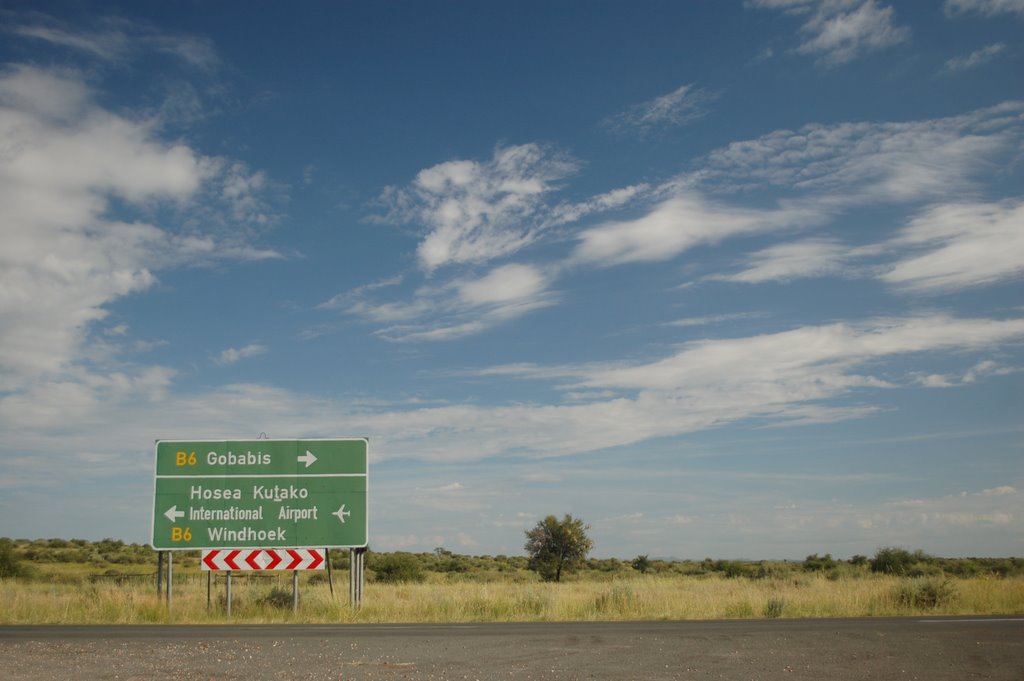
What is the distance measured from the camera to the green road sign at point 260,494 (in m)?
24.0

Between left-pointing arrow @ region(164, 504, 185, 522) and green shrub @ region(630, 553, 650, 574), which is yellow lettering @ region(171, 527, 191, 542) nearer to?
left-pointing arrow @ region(164, 504, 185, 522)

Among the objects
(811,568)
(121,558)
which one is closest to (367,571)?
(121,558)

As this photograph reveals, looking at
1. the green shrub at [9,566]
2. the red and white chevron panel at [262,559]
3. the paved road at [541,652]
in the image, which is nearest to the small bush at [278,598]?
the red and white chevron panel at [262,559]

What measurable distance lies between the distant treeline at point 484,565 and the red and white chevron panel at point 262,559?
18.9 metres

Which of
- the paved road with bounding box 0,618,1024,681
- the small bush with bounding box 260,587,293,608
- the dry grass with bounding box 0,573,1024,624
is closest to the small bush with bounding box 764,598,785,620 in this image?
the dry grass with bounding box 0,573,1024,624

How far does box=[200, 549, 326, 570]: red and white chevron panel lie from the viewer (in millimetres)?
23703

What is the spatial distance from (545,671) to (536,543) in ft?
132

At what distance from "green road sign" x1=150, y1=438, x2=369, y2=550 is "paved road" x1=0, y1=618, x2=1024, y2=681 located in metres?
5.53

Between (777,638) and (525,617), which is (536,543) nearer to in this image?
(525,617)

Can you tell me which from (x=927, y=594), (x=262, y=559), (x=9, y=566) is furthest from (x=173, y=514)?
(x=9, y=566)

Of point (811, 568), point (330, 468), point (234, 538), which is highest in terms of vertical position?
point (330, 468)

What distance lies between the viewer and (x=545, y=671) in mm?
11750

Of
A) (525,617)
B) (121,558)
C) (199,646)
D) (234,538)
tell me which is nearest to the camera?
Answer: (199,646)

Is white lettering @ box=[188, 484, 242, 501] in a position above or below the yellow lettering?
above
